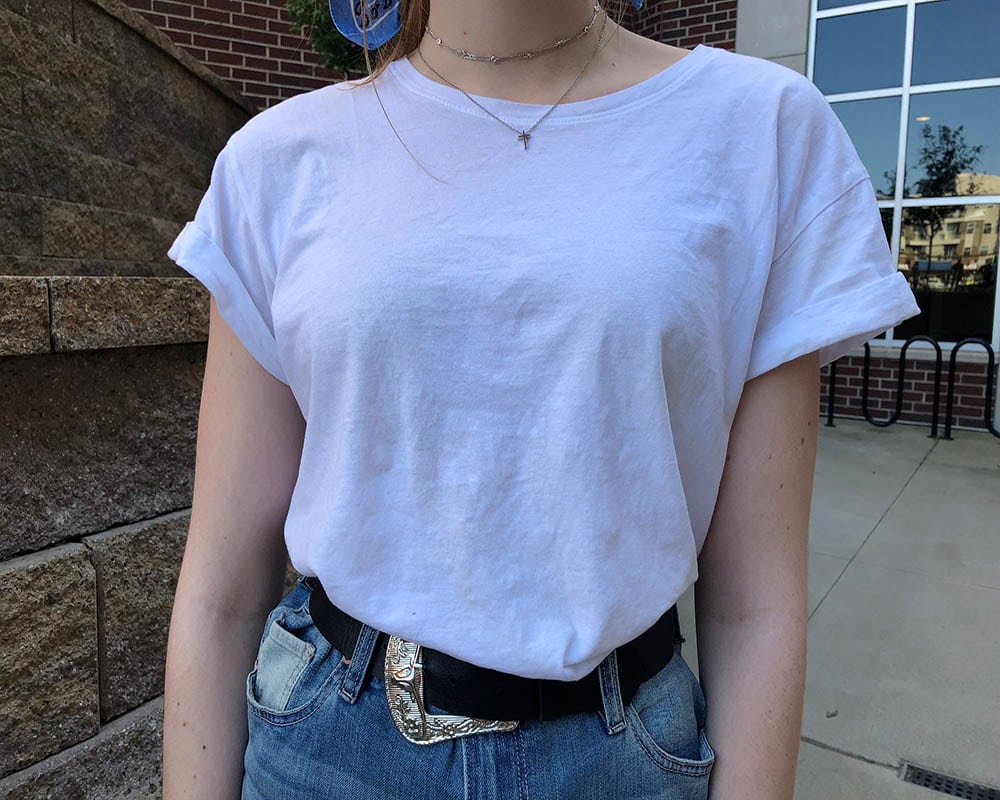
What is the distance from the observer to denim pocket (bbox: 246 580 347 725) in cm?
100

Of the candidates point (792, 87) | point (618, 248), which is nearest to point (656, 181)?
point (618, 248)

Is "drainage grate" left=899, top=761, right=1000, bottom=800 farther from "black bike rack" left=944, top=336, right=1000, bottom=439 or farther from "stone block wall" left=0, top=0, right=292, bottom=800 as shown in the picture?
"black bike rack" left=944, top=336, right=1000, bottom=439

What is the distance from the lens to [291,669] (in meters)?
1.04

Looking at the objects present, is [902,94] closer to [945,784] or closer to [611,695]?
[945,784]

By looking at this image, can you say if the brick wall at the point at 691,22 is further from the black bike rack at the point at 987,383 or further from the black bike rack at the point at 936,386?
the black bike rack at the point at 987,383

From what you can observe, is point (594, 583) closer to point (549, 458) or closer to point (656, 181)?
point (549, 458)

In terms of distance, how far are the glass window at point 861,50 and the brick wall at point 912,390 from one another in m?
2.78

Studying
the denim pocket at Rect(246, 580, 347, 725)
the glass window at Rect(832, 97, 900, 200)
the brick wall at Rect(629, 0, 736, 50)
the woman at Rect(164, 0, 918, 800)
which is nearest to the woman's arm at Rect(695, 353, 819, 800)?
the woman at Rect(164, 0, 918, 800)

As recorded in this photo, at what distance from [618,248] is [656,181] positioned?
109 millimetres

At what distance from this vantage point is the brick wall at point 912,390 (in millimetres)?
7570

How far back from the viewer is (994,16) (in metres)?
7.59

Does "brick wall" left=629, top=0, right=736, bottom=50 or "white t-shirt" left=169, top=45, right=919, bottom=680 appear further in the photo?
"brick wall" left=629, top=0, right=736, bottom=50

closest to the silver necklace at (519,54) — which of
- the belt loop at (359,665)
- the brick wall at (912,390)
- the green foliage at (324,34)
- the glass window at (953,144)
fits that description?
the belt loop at (359,665)

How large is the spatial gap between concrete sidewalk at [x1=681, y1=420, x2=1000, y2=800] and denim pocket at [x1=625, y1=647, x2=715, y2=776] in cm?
196
